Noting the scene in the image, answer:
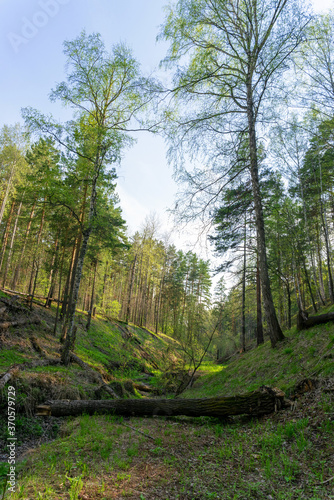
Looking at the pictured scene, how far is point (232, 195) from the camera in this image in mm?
9148

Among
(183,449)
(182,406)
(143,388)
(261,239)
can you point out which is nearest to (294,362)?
(182,406)

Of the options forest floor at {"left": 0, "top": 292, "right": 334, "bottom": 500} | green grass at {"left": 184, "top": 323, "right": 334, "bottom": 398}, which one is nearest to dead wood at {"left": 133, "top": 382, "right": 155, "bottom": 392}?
green grass at {"left": 184, "top": 323, "right": 334, "bottom": 398}

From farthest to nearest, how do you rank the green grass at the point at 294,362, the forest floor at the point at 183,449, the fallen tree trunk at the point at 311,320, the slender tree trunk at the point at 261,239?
the slender tree trunk at the point at 261,239, the fallen tree trunk at the point at 311,320, the green grass at the point at 294,362, the forest floor at the point at 183,449

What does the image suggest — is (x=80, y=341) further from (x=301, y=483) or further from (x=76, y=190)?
(x=301, y=483)

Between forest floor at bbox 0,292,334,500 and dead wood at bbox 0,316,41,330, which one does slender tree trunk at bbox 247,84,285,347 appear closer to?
forest floor at bbox 0,292,334,500

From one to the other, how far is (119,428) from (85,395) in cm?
268

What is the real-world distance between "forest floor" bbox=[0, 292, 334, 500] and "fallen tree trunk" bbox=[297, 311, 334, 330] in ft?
2.34

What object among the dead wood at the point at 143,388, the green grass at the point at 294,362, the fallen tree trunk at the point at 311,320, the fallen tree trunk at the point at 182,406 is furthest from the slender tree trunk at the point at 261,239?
the dead wood at the point at 143,388

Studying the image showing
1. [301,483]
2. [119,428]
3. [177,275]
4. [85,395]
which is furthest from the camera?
[177,275]

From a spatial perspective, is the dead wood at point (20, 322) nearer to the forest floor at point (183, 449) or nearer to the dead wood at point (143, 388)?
the forest floor at point (183, 449)

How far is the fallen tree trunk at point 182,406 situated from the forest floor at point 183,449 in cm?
19

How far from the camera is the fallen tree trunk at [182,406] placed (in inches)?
204

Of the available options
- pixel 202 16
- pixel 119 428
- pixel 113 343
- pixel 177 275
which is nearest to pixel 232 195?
pixel 202 16

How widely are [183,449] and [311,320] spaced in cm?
686
